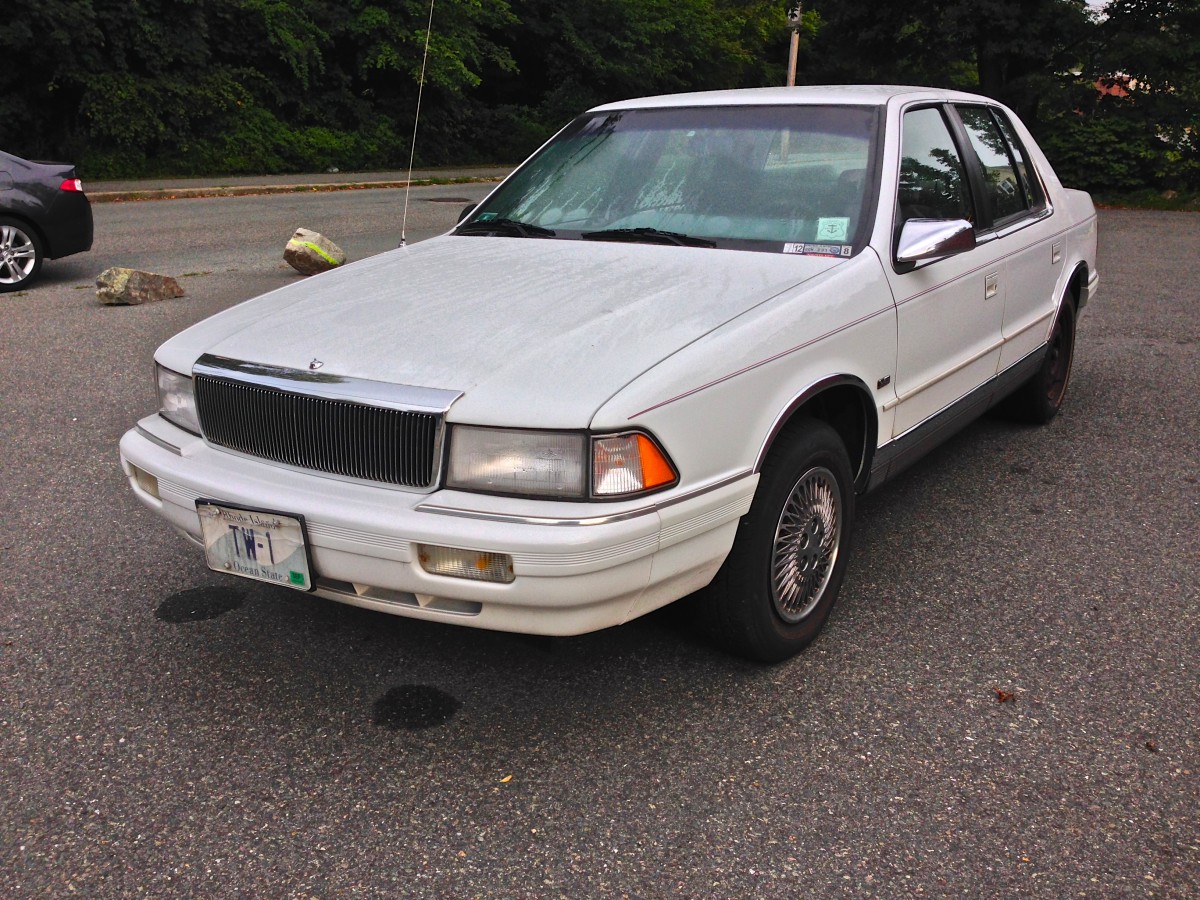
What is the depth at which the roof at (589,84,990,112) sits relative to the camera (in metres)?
3.87

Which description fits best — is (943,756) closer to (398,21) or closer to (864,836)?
(864,836)

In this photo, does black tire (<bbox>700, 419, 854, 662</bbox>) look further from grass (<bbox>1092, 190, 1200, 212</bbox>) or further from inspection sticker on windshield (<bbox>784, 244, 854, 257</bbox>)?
grass (<bbox>1092, 190, 1200, 212</bbox>)

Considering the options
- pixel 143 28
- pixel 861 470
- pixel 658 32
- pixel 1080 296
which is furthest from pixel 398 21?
pixel 861 470

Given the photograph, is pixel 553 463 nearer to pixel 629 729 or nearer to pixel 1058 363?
pixel 629 729

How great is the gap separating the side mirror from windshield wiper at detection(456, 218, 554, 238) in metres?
1.22

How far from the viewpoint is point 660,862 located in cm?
236

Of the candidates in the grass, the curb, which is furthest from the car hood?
the grass

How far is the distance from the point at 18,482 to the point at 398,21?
2341 cm

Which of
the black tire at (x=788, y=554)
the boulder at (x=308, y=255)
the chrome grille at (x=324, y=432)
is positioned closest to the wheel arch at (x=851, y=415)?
the black tire at (x=788, y=554)

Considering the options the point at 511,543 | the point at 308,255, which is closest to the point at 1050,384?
the point at 511,543

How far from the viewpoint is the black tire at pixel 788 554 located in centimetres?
288

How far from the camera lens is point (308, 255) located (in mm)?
9961

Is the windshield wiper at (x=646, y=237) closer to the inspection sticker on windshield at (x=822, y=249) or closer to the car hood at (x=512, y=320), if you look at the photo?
the car hood at (x=512, y=320)

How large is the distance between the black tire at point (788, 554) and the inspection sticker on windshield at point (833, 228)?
2.22 feet
